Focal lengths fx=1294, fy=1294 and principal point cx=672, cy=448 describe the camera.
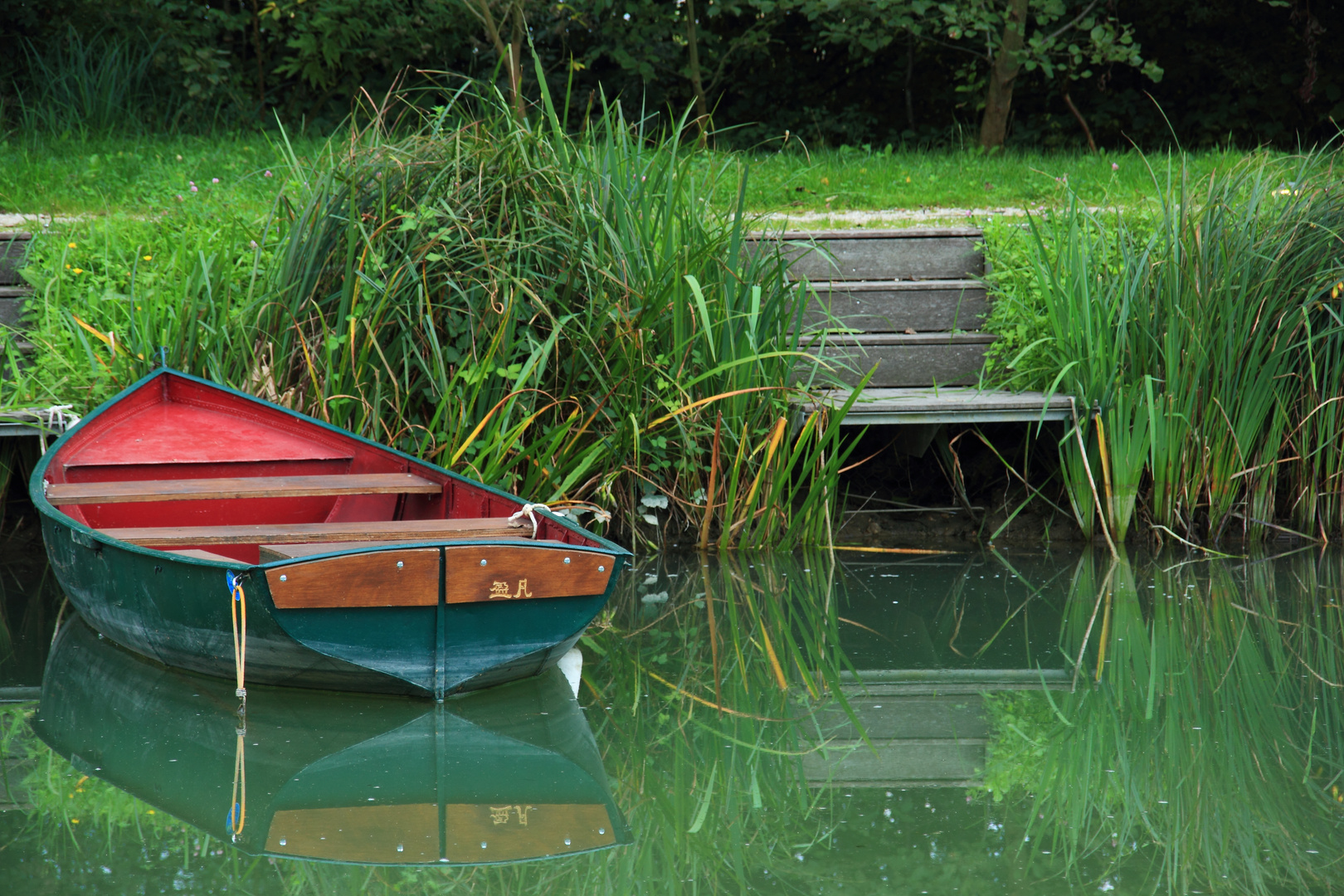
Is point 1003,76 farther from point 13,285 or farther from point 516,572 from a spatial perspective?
point 516,572

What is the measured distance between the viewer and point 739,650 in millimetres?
4105

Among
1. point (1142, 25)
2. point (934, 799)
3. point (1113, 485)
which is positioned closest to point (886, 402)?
point (1113, 485)

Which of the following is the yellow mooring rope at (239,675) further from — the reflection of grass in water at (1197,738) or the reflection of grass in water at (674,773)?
the reflection of grass in water at (1197,738)

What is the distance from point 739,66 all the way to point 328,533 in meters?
8.60

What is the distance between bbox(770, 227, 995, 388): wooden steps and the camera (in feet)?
18.7

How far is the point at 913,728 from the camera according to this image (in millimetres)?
3438

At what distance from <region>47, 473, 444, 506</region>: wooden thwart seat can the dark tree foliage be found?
508cm

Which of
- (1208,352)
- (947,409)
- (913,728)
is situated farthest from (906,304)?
(913,728)

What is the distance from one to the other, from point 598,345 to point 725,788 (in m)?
2.23

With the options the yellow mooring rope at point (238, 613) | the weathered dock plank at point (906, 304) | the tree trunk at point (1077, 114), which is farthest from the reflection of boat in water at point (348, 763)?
the tree trunk at point (1077, 114)

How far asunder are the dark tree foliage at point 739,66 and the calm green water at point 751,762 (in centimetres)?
540

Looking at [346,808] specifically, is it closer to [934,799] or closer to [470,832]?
[470,832]

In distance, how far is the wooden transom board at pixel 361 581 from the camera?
10.3ft

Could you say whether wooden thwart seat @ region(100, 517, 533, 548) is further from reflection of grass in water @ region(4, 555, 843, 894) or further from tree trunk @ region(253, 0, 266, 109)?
tree trunk @ region(253, 0, 266, 109)
